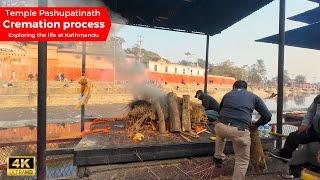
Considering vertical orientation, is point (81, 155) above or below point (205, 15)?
below

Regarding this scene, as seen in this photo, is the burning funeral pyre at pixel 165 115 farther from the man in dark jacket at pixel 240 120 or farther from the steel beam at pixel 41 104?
the steel beam at pixel 41 104

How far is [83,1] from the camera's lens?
7078 millimetres

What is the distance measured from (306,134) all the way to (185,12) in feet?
19.9

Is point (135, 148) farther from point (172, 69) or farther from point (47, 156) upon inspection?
point (172, 69)

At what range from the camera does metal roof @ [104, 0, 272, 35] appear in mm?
8938

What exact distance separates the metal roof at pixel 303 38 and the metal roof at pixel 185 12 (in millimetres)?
1429

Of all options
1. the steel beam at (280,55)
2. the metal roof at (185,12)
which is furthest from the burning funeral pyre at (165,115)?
the metal roof at (185,12)

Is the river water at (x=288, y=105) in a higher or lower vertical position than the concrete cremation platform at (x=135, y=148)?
lower

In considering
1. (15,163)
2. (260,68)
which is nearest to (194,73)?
(260,68)

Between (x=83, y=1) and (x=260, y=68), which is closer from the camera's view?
(x=83, y=1)

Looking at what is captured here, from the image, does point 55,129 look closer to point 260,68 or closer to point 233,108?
point 233,108

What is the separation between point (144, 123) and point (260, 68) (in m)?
132

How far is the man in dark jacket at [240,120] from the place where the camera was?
195 inches

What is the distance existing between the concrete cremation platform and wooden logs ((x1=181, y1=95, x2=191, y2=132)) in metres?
0.42
